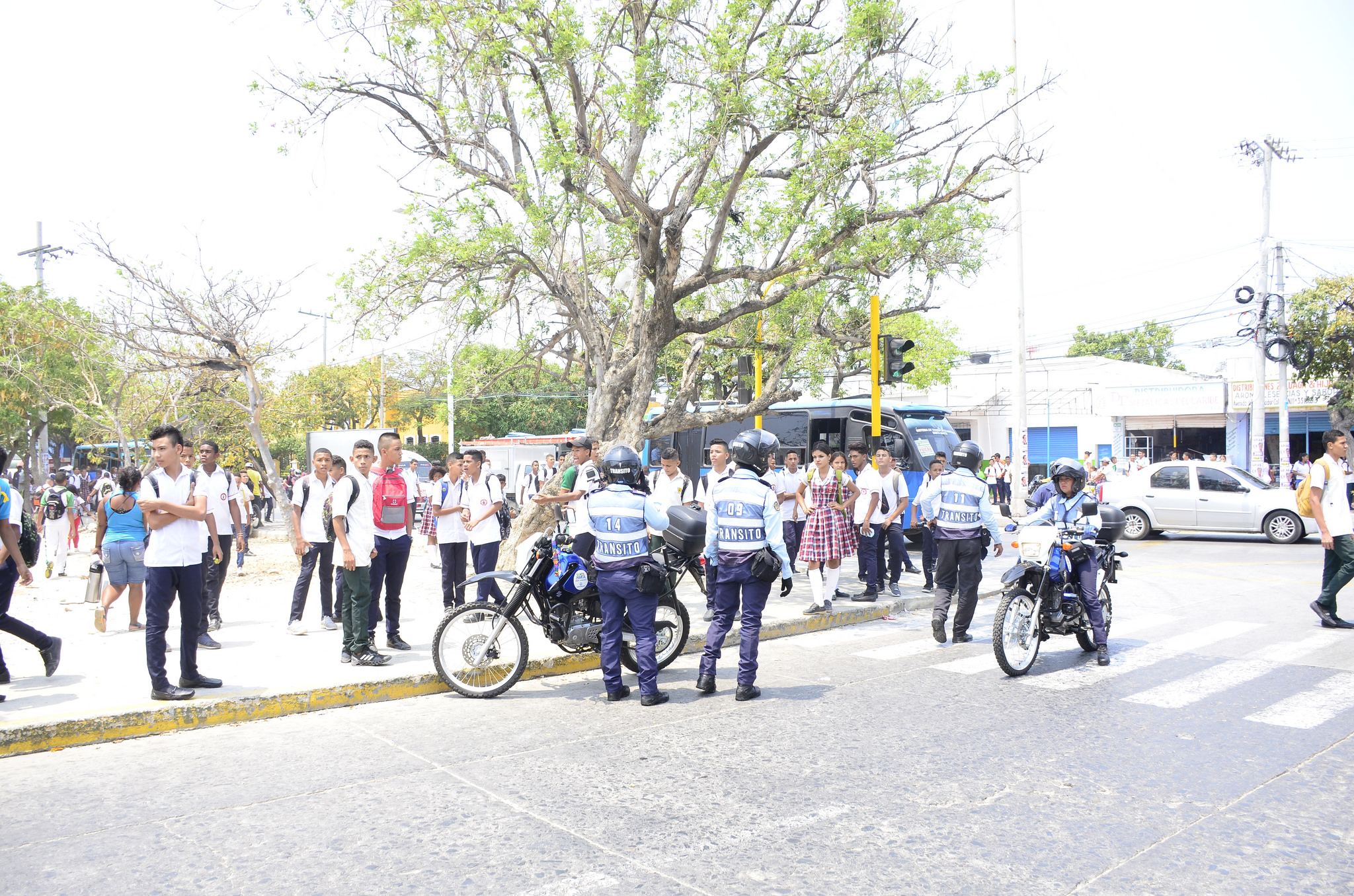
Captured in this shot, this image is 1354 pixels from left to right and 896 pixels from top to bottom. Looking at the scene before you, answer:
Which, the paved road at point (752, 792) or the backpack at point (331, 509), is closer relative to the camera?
the paved road at point (752, 792)

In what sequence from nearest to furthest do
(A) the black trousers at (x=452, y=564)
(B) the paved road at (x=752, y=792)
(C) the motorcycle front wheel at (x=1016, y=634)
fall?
(B) the paved road at (x=752, y=792), (C) the motorcycle front wheel at (x=1016, y=634), (A) the black trousers at (x=452, y=564)

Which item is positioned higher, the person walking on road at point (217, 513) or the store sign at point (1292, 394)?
the store sign at point (1292, 394)

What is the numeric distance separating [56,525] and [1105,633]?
1410 cm

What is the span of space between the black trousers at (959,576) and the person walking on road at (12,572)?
7.13m

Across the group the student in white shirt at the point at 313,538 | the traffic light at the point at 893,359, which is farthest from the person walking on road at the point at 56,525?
the traffic light at the point at 893,359

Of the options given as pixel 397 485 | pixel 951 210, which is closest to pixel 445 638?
pixel 397 485

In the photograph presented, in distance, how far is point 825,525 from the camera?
10508 millimetres

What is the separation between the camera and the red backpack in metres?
7.52

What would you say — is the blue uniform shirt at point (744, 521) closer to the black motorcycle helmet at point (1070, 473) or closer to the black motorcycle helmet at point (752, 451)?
the black motorcycle helmet at point (752, 451)

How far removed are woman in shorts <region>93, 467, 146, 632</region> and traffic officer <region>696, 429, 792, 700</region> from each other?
17.7ft

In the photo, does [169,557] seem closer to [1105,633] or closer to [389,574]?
[389,574]

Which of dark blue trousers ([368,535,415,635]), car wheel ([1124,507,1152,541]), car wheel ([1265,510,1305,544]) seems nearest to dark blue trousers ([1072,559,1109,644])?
dark blue trousers ([368,535,415,635])

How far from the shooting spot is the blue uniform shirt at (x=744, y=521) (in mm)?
6695

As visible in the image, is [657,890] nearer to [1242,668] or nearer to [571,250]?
[1242,668]
